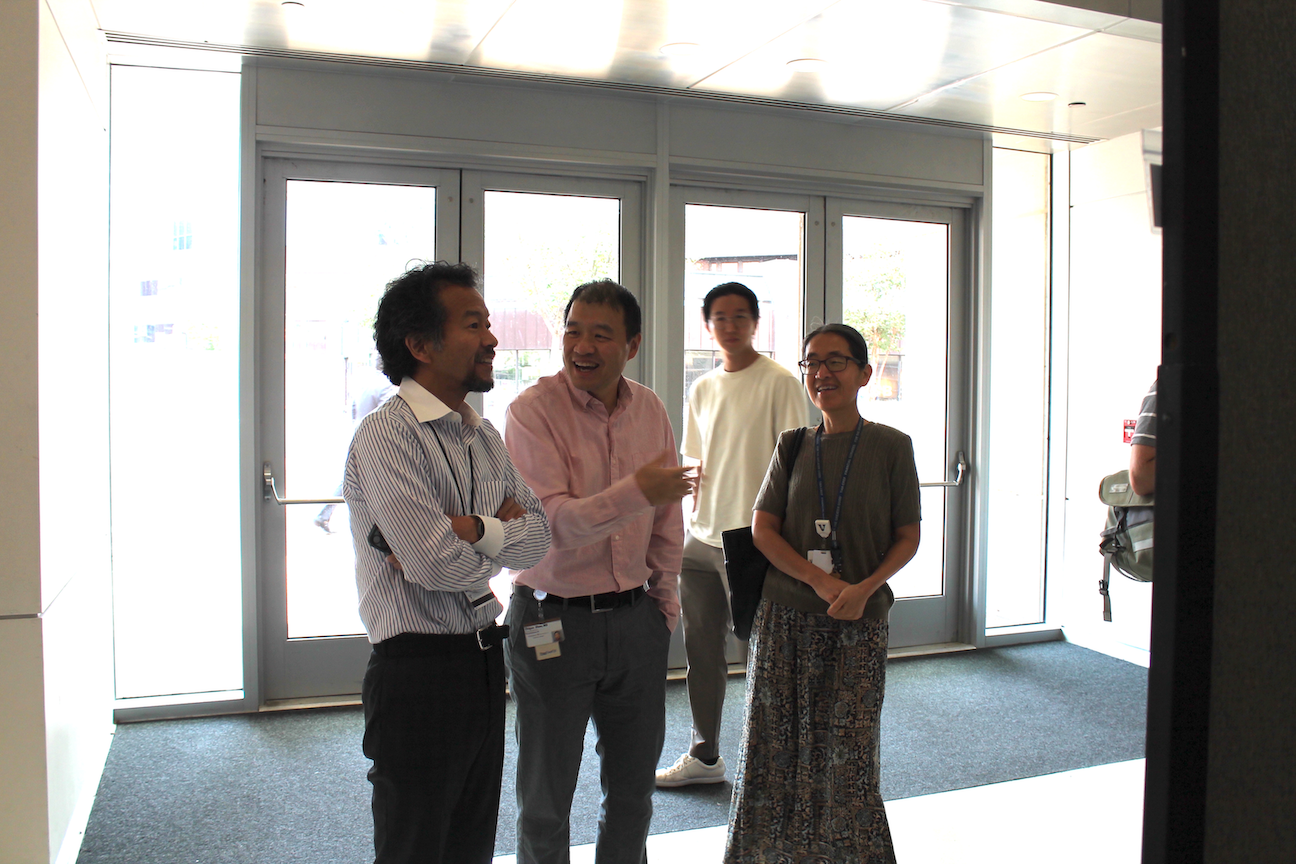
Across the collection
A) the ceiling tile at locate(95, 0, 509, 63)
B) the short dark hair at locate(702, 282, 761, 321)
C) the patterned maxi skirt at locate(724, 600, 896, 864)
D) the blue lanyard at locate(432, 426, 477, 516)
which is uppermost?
the ceiling tile at locate(95, 0, 509, 63)

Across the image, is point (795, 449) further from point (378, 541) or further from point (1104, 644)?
point (1104, 644)

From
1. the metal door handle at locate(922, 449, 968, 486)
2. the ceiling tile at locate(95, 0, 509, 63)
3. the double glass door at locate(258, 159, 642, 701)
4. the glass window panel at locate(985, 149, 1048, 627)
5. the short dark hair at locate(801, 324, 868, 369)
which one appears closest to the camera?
the short dark hair at locate(801, 324, 868, 369)

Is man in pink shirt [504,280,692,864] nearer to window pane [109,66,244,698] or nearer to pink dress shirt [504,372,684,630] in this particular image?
pink dress shirt [504,372,684,630]

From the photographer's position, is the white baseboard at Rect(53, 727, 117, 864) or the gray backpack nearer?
the gray backpack

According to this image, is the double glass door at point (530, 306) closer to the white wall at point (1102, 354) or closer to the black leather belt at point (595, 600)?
the white wall at point (1102, 354)

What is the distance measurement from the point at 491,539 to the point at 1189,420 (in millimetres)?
1539

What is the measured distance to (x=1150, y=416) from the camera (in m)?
2.13

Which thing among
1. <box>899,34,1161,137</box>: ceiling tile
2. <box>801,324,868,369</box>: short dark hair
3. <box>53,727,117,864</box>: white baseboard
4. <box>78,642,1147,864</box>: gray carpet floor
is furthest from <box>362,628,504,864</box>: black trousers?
<box>899,34,1161,137</box>: ceiling tile

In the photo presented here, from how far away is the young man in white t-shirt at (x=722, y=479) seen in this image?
3424mm

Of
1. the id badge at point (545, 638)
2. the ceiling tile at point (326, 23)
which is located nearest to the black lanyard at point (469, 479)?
the id badge at point (545, 638)

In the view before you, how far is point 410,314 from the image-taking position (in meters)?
1.93

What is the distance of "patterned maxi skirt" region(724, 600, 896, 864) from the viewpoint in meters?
2.44

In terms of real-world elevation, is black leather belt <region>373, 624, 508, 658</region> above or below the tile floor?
above

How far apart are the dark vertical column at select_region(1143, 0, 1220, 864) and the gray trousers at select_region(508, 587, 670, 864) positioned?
1.82 metres
